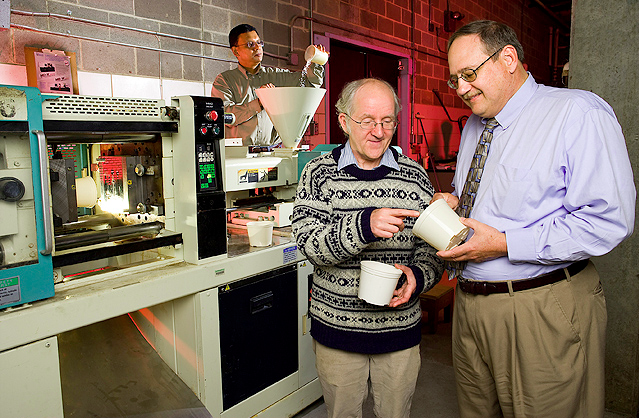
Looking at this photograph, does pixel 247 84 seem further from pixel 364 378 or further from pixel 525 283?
pixel 525 283

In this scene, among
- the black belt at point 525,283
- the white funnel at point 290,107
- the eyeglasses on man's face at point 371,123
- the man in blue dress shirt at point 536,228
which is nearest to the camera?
the man in blue dress shirt at point 536,228

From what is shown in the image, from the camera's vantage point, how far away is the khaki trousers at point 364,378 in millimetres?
1461

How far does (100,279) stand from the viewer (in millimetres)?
1633

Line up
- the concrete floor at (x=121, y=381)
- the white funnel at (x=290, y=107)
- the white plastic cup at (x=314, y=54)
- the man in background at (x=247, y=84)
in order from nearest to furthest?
the concrete floor at (x=121, y=381) → the white funnel at (x=290, y=107) → the white plastic cup at (x=314, y=54) → the man in background at (x=247, y=84)

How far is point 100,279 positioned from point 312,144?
292cm

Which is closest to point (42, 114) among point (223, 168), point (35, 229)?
point (35, 229)

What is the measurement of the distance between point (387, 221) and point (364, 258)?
0.24m

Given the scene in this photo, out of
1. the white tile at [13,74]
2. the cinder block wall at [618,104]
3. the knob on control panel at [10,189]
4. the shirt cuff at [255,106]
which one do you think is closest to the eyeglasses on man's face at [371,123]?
the knob on control panel at [10,189]

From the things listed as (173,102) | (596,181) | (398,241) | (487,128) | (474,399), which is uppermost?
(173,102)

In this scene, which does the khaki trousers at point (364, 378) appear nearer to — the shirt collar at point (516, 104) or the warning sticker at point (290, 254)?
the warning sticker at point (290, 254)

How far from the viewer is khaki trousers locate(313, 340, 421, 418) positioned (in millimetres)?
1461

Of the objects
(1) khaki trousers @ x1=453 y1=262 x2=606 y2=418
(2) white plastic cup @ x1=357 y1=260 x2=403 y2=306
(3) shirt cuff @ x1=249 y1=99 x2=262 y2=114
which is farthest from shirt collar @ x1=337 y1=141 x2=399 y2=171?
(3) shirt cuff @ x1=249 y1=99 x2=262 y2=114

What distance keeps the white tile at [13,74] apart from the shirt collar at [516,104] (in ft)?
8.02

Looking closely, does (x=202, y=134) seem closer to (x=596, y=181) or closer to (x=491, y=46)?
(x=491, y=46)
